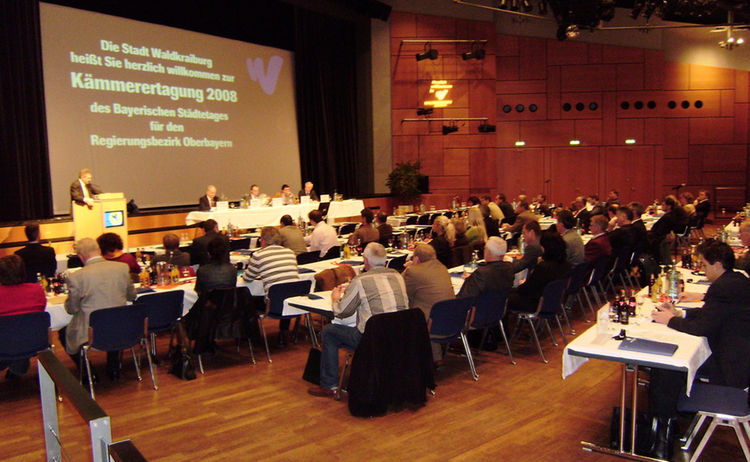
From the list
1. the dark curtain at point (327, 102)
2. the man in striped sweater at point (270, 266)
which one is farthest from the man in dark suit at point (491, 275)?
the dark curtain at point (327, 102)

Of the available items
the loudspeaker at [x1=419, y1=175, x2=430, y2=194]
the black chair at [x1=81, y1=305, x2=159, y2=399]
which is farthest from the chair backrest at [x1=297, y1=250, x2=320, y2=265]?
the loudspeaker at [x1=419, y1=175, x2=430, y2=194]

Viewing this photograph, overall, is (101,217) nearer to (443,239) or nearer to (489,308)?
(443,239)

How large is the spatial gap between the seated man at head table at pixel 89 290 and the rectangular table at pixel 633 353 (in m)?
3.57

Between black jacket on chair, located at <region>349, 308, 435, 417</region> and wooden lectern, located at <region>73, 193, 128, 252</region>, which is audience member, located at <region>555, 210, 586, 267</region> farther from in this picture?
wooden lectern, located at <region>73, 193, 128, 252</region>

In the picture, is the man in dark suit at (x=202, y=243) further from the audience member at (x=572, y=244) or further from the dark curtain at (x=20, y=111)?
the dark curtain at (x=20, y=111)

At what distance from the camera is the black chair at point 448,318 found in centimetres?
511

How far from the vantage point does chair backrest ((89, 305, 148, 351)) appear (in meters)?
5.01

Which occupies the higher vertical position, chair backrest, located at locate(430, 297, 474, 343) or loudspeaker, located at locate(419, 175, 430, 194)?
loudspeaker, located at locate(419, 175, 430, 194)

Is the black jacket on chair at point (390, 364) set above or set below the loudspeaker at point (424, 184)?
below

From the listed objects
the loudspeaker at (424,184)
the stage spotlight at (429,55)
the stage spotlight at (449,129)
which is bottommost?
the loudspeaker at (424,184)

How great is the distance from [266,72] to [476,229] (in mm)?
8551

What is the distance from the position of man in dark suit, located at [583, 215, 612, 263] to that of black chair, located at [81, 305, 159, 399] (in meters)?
4.98

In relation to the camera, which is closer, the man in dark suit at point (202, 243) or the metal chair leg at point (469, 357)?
the metal chair leg at point (469, 357)

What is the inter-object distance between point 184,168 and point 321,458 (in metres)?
10.4
